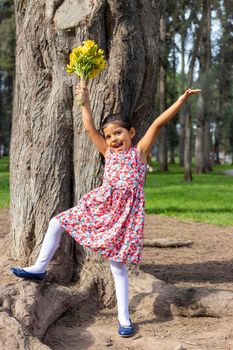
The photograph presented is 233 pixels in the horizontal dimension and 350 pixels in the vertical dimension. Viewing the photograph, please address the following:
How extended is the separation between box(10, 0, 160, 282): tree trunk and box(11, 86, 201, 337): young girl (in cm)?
84

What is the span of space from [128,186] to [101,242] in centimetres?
51

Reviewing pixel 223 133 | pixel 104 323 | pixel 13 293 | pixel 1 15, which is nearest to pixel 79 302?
pixel 104 323

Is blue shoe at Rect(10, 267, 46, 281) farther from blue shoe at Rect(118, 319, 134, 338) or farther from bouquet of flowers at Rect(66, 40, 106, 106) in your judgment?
bouquet of flowers at Rect(66, 40, 106, 106)

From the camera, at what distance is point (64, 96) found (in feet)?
18.4

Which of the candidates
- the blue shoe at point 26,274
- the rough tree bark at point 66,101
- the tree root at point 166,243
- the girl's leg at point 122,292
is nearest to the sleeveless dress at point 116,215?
the girl's leg at point 122,292

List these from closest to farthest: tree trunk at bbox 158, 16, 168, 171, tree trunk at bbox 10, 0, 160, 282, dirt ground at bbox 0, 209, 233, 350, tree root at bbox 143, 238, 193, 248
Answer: dirt ground at bbox 0, 209, 233, 350 < tree trunk at bbox 10, 0, 160, 282 < tree root at bbox 143, 238, 193, 248 < tree trunk at bbox 158, 16, 168, 171

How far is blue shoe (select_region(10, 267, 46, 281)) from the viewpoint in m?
4.71

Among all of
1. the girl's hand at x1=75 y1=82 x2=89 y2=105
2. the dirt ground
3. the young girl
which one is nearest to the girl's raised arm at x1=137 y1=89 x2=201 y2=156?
the young girl

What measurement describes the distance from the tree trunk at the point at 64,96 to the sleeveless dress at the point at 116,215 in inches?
35.9

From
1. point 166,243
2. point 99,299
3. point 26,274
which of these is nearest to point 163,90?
point 166,243

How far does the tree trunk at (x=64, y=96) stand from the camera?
5457 millimetres

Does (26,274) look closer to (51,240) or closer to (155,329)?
(51,240)

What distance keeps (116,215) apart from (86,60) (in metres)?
1.31

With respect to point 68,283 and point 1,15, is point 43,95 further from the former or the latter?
point 1,15
